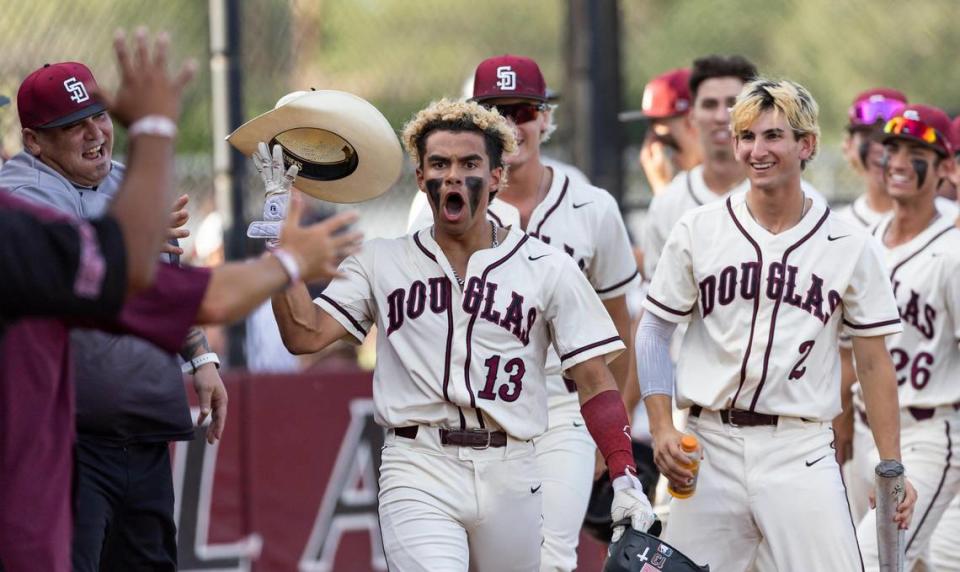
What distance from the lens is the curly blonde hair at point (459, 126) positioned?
541 cm

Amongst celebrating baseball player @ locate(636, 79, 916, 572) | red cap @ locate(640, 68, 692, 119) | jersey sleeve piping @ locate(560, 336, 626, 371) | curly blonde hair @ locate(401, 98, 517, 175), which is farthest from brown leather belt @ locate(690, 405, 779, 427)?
A: red cap @ locate(640, 68, 692, 119)

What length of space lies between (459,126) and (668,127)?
3.64 metres

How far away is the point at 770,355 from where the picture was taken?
5.63 m

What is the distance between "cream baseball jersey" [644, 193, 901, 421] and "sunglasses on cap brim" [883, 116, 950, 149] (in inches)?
55.6

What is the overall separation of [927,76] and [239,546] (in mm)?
6080

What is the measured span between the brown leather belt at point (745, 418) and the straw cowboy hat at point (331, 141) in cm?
151

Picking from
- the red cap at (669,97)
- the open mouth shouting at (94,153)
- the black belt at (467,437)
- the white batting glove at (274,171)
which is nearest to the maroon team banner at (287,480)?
the red cap at (669,97)

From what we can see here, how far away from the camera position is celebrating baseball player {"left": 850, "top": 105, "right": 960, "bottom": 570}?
22.5 feet

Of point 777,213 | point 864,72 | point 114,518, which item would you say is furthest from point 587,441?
point 864,72

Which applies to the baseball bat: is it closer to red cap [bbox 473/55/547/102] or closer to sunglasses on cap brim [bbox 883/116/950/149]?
sunglasses on cap brim [bbox 883/116/950/149]

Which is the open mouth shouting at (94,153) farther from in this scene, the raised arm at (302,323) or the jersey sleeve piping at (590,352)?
the jersey sleeve piping at (590,352)

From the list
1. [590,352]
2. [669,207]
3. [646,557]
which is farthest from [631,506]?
[669,207]

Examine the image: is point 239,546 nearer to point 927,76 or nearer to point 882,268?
point 882,268

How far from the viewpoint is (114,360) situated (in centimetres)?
534
